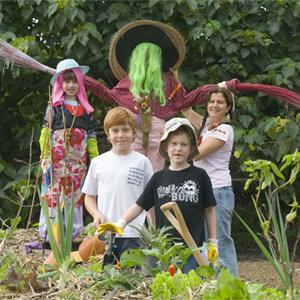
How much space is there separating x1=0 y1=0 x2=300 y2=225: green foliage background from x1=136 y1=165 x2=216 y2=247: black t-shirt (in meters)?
1.76

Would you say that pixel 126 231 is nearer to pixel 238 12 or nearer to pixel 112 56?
pixel 112 56

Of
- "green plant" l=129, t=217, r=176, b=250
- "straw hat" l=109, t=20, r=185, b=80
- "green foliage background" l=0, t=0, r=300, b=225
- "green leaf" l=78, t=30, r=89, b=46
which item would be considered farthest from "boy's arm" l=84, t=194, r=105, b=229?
"green leaf" l=78, t=30, r=89, b=46

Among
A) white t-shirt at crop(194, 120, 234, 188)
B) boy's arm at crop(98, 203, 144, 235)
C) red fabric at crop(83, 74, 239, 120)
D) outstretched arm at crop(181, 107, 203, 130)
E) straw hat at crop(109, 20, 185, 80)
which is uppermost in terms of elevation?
straw hat at crop(109, 20, 185, 80)

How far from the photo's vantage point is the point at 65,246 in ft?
8.42

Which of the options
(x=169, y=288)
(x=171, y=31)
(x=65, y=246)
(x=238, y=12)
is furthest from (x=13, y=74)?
(x=169, y=288)

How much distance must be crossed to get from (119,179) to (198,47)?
234 centimetres

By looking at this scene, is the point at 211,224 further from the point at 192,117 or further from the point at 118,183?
the point at 192,117

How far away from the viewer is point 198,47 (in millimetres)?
5445

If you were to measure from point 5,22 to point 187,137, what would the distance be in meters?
2.77

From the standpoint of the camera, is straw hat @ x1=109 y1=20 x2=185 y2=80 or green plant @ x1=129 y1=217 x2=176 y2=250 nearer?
green plant @ x1=129 y1=217 x2=176 y2=250

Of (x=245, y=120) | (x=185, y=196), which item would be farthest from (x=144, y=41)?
(x=185, y=196)

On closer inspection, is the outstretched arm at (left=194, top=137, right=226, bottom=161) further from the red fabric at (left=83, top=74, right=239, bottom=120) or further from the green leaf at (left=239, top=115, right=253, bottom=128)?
the green leaf at (left=239, top=115, right=253, bottom=128)

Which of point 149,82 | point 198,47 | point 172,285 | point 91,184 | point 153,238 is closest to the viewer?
point 172,285

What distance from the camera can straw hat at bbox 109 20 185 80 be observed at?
4.30 metres
